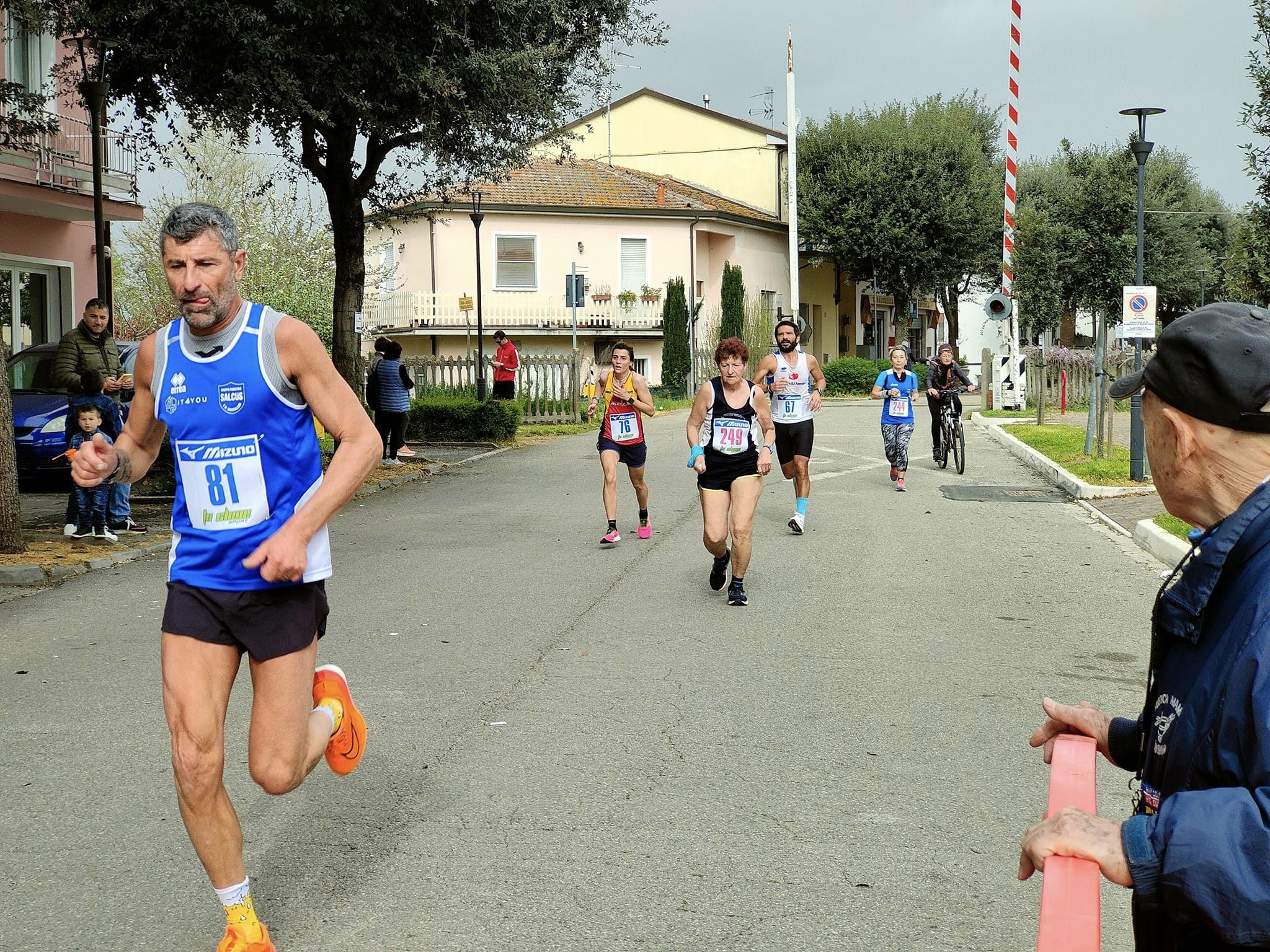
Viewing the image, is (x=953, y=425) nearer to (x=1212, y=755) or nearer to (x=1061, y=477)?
(x=1061, y=477)

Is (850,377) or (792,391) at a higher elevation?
(850,377)

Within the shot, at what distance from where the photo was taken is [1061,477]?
1750cm

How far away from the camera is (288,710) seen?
391cm

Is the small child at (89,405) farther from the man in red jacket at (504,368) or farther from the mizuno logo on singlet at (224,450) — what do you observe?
the man in red jacket at (504,368)

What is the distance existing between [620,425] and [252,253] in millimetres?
40140

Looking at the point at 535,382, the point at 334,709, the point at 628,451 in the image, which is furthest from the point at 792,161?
the point at 334,709

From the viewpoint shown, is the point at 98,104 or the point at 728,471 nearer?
the point at 728,471

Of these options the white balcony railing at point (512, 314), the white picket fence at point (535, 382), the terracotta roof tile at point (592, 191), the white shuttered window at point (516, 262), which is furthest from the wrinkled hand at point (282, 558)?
the white shuttered window at point (516, 262)

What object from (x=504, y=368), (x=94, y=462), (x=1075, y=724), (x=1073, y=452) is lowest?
(x=1073, y=452)

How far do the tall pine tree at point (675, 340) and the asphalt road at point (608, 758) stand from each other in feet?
102

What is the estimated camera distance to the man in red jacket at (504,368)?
2947 centimetres

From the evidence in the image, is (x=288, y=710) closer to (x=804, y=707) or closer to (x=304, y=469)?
(x=304, y=469)

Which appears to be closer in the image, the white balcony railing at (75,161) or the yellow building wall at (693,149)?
the white balcony railing at (75,161)

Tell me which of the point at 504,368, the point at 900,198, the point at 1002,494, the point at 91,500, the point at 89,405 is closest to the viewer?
the point at 89,405
